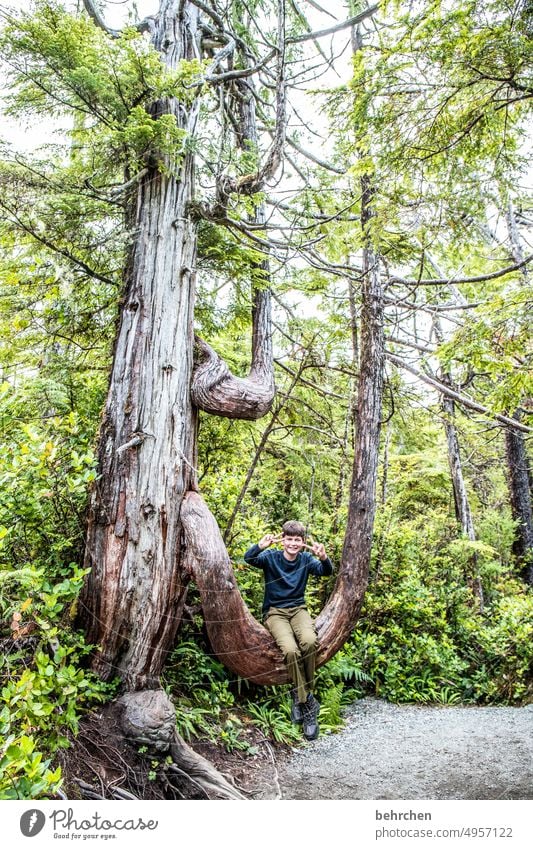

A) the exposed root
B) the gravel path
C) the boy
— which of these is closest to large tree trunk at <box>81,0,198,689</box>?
the exposed root

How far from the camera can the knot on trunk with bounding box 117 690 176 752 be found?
2.84 metres

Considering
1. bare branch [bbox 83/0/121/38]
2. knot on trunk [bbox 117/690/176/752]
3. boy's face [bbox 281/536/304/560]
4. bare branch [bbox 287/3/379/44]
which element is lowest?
knot on trunk [bbox 117/690/176/752]

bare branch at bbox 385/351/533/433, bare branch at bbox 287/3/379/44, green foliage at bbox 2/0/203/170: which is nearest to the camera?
green foliage at bbox 2/0/203/170

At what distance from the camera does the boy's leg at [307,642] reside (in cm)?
354

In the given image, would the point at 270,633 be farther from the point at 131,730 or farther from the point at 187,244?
the point at 187,244

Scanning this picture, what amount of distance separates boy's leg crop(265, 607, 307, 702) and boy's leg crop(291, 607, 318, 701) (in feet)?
0.11

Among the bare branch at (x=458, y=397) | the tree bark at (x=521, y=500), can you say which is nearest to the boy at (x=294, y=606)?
the bare branch at (x=458, y=397)

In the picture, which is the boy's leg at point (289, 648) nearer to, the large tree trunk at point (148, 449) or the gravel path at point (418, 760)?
the gravel path at point (418, 760)

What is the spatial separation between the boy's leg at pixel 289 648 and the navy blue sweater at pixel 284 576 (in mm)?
135

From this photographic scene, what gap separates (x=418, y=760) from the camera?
3.19m

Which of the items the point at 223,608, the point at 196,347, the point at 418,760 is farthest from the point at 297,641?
the point at 196,347

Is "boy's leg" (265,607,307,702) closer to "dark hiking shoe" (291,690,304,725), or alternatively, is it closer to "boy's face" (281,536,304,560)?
"dark hiking shoe" (291,690,304,725)
